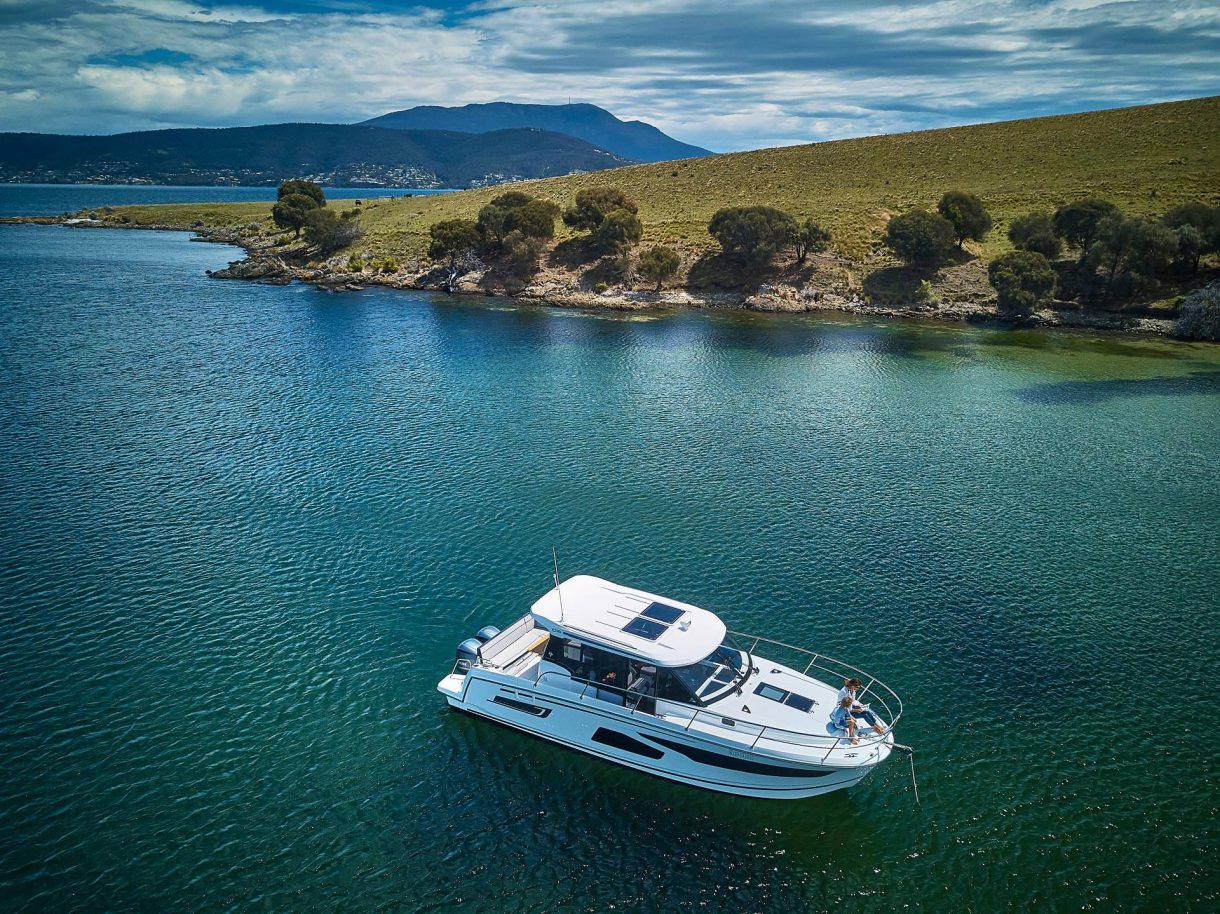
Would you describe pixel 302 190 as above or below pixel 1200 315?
above

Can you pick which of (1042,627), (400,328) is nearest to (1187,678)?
(1042,627)

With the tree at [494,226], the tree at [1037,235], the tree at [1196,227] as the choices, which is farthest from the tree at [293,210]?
the tree at [1196,227]

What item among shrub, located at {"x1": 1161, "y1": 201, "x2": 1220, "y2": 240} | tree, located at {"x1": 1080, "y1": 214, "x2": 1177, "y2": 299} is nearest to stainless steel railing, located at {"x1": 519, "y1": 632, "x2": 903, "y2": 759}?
tree, located at {"x1": 1080, "y1": 214, "x2": 1177, "y2": 299}

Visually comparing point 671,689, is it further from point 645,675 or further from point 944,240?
point 944,240

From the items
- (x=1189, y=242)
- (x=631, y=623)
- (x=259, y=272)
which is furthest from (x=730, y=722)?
(x=259, y=272)

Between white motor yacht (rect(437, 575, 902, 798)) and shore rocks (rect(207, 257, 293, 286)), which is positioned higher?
shore rocks (rect(207, 257, 293, 286))

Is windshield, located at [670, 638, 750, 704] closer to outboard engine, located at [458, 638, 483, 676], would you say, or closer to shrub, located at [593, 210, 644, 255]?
outboard engine, located at [458, 638, 483, 676]
